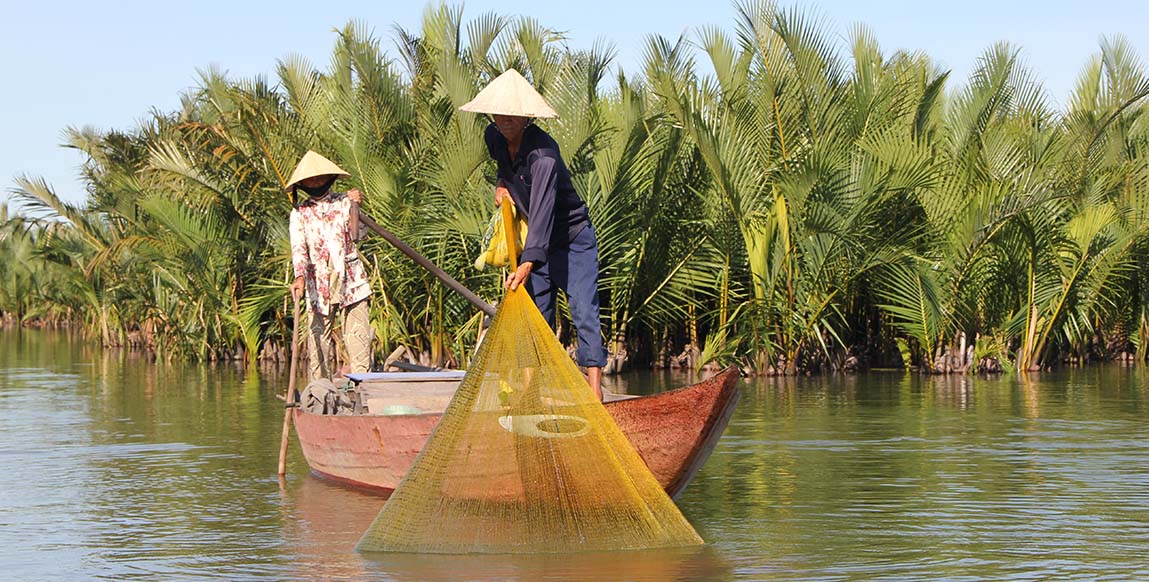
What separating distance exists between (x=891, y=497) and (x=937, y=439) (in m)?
2.75

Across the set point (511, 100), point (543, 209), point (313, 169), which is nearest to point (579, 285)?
point (543, 209)

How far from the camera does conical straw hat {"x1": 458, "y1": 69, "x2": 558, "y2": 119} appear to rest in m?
7.21

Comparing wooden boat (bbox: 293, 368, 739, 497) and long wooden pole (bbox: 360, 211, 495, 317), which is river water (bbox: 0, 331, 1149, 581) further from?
long wooden pole (bbox: 360, 211, 495, 317)

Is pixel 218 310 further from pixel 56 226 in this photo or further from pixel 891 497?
pixel 891 497

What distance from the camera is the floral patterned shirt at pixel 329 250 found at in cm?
973

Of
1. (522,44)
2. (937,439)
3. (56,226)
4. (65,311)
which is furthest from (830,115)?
(65,311)

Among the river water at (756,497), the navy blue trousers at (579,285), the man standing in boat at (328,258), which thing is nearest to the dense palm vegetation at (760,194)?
the river water at (756,497)

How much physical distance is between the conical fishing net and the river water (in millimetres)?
137

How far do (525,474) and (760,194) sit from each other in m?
10.6

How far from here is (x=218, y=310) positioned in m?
19.9

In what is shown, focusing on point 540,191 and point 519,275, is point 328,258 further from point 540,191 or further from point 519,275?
point 519,275

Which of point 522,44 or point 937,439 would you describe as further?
point 522,44

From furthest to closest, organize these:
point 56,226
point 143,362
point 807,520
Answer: point 56,226, point 143,362, point 807,520

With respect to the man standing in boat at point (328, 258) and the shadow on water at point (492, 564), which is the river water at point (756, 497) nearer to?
the shadow on water at point (492, 564)
